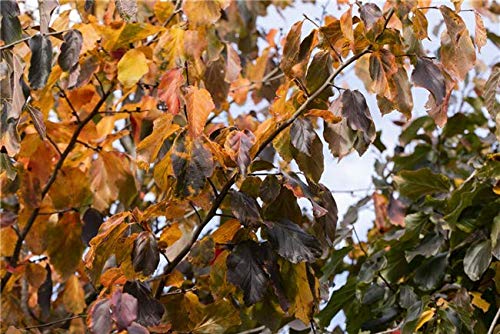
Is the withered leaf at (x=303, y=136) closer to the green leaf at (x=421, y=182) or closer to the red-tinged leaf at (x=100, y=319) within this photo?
the red-tinged leaf at (x=100, y=319)

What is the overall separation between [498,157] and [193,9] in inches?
23.7

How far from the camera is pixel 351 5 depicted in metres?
1.15

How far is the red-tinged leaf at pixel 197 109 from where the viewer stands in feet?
3.63

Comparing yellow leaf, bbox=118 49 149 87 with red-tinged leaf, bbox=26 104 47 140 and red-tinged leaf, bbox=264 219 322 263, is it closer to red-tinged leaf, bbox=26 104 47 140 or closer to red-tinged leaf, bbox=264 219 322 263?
red-tinged leaf, bbox=26 104 47 140

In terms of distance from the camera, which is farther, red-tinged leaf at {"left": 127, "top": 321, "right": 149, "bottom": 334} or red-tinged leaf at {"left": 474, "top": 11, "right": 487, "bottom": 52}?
red-tinged leaf at {"left": 474, "top": 11, "right": 487, "bottom": 52}

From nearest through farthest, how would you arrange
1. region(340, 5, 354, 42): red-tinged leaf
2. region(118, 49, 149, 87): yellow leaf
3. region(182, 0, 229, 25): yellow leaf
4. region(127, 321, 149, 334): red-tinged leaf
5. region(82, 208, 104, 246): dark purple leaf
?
1. region(127, 321, 149, 334): red-tinged leaf
2. region(340, 5, 354, 42): red-tinged leaf
3. region(182, 0, 229, 25): yellow leaf
4. region(118, 49, 149, 87): yellow leaf
5. region(82, 208, 104, 246): dark purple leaf

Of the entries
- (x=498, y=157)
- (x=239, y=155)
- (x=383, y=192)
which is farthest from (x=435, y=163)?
(x=239, y=155)

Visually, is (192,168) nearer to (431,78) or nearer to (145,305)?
(145,305)

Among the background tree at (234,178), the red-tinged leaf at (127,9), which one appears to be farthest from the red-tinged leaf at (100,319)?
the red-tinged leaf at (127,9)

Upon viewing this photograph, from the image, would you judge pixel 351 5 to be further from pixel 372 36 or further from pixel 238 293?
pixel 238 293

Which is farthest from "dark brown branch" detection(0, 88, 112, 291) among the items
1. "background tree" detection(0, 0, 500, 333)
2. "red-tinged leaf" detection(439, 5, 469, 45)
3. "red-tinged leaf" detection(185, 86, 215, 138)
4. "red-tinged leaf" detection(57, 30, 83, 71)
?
"red-tinged leaf" detection(439, 5, 469, 45)

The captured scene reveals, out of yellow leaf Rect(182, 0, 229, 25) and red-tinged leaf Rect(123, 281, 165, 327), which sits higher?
yellow leaf Rect(182, 0, 229, 25)

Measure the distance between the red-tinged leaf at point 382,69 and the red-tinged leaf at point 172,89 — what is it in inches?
10.6

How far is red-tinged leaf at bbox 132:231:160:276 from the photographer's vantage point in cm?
110
